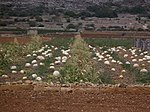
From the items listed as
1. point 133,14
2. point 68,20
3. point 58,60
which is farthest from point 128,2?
point 58,60

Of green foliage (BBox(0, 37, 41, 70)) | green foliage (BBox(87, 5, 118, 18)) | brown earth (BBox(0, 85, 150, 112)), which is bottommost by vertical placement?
green foliage (BBox(87, 5, 118, 18))

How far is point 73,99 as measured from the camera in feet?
31.9

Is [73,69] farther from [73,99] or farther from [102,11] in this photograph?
[102,11]

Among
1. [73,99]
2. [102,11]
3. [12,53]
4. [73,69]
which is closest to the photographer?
[73,99]

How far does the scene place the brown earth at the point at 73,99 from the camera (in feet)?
30.3

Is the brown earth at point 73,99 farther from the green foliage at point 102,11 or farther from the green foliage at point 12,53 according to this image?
the green foliage at point 102,11

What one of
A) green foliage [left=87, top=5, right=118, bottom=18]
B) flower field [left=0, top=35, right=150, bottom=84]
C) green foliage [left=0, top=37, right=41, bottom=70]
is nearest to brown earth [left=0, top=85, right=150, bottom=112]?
flower field [left=0, top=35, right=150, bottom=84]

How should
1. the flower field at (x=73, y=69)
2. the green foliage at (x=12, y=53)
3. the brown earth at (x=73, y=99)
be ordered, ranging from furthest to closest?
the green foliage at (x=12, y=53)
the flower field at (x=73, y=69)
the brown earth at (x=73, y=99)

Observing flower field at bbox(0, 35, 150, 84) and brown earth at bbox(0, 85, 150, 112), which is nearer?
brown earth at bbox(0, 85, 150, 112)

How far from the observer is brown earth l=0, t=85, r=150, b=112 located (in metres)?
9.23

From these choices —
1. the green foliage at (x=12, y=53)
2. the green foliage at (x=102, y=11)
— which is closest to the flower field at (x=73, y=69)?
the green foliage at (x=12, y=53)

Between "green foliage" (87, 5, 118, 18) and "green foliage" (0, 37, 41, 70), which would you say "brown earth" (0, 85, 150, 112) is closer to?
"green foliage" (0, 37, 41, 70)

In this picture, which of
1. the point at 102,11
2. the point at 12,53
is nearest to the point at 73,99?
the point at 12,53

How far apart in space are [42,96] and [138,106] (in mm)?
2041
